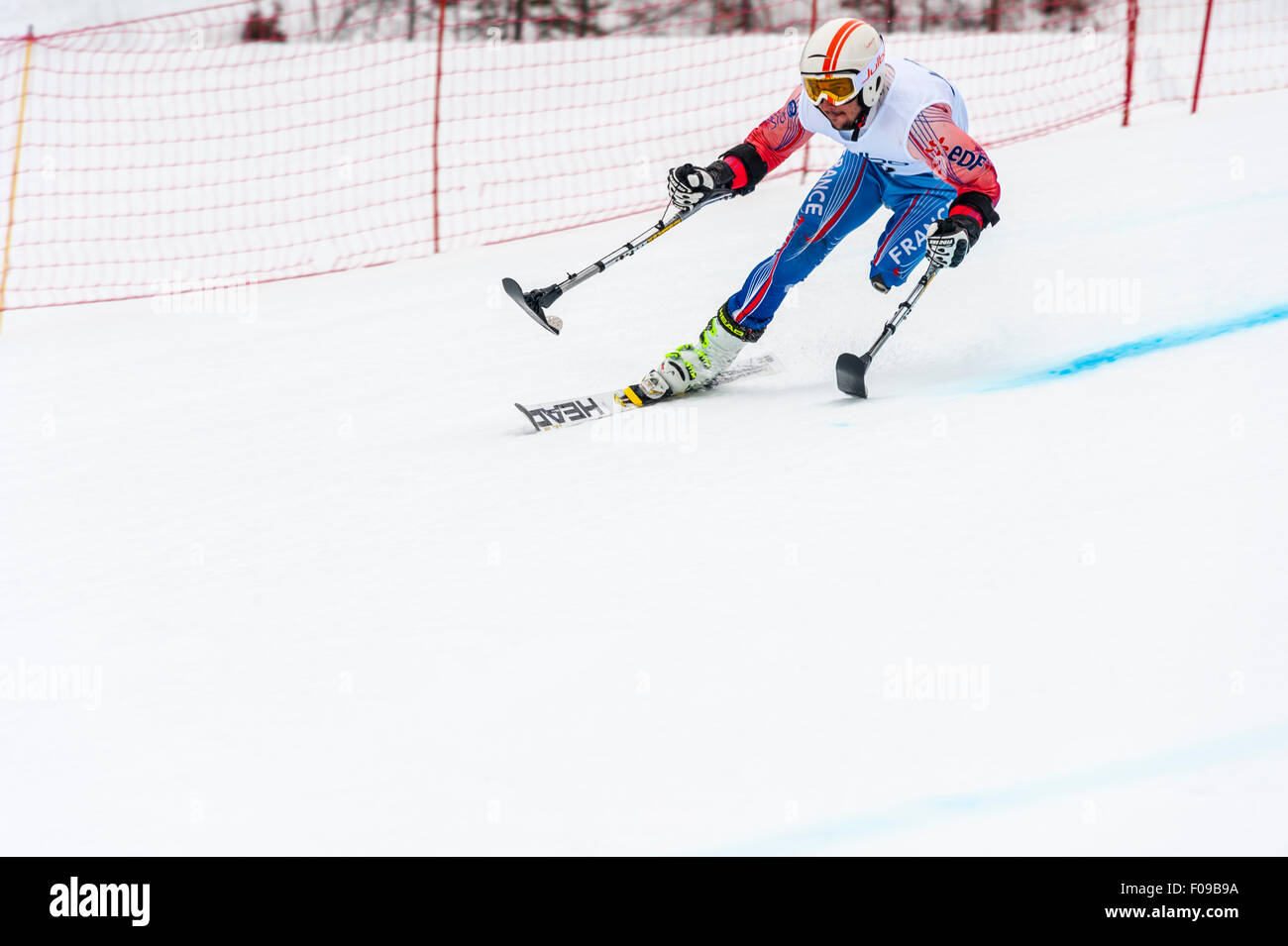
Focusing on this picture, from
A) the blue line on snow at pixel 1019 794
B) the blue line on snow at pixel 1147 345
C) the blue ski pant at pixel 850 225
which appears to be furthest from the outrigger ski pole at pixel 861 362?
the blue line on snow at pixel 1019 794

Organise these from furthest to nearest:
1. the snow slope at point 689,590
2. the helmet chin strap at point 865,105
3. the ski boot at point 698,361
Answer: the ski boot at point 698,361
the helmet chin strap at point 865,105
the snow slope at point 689,590

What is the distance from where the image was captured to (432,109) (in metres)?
10.1

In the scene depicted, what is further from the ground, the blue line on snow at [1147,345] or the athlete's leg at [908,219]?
the athlete's leg at [908,219]

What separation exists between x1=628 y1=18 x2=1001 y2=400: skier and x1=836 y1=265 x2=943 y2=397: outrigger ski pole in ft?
0.50

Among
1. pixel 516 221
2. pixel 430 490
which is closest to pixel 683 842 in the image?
pixel 430 490

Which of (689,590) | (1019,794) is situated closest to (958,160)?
(689,590)

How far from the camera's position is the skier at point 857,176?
3.82m

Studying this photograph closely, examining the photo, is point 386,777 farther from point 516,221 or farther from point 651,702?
point 516,221

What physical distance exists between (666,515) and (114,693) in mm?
1463

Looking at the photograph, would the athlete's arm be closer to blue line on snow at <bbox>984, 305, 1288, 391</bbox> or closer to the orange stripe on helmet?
the orange stripe on helmet

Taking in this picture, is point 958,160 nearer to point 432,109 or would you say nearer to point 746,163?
point 746,163

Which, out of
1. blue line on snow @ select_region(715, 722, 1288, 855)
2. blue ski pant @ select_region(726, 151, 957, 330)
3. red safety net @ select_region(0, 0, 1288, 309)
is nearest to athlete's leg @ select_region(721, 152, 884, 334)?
blue ski pant @ select_region(726, 151, 957, 330)

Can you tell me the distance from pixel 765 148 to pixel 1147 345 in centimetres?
157

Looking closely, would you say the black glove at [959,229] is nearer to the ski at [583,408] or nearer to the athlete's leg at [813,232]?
the athlete's leg at [813,232]
